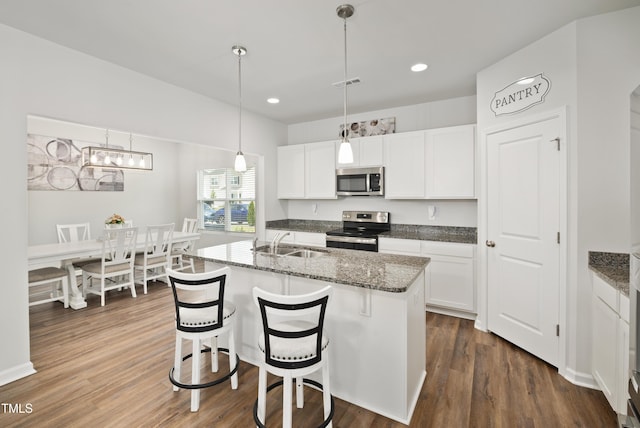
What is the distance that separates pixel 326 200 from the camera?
496cm

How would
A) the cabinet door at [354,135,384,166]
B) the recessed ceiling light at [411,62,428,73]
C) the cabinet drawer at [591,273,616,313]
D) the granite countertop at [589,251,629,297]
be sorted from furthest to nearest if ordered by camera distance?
the cabinet door at [354,135,384,166]
the recessed ceiling light at [411,62,428,73]
the granite countertop at [589,251,629,297]
the cabinet drawer at [591,273,616,313]

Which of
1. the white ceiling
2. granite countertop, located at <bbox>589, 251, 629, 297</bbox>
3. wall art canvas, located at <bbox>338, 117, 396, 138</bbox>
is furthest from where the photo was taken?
wall art canvas, located at <bbox>338, 117, 396, 138</bbox>

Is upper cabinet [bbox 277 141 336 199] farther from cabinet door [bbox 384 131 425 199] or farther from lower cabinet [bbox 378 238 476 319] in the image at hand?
lower cabinet [bbox 378 238 476 319]

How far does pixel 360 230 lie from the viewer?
443cm

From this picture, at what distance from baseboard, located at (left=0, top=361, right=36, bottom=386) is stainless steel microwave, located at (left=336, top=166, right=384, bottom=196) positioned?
12.3ft

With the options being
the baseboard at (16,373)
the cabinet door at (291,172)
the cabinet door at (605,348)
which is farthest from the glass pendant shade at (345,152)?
the baseboard at (16,373)

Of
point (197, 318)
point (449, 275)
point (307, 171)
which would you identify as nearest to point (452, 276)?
point (449, 275)

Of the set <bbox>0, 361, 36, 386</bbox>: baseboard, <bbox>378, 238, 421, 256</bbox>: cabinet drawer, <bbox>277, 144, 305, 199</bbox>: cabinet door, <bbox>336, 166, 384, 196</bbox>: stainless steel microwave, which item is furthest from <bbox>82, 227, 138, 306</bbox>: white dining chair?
<bbox>378, 238, 421, 256</bbox>: cabinet drawer

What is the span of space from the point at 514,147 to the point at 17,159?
4201mm

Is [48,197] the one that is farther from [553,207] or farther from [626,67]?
[626,67]

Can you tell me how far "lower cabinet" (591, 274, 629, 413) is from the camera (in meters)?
1.70

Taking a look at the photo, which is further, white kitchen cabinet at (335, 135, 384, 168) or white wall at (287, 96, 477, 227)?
white kitchen cabinet at (335, 135, 384, 168)

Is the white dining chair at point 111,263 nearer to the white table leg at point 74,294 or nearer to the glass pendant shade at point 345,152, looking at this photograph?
the white table leg at point 74,294

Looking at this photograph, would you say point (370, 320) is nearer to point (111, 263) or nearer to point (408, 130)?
point (408, 130)
